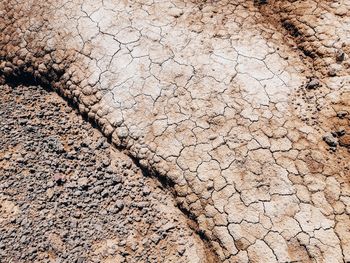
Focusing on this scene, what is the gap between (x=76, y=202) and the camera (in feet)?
10.6

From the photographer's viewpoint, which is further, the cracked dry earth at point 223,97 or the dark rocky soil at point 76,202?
the dark rocky soil at point 76,202

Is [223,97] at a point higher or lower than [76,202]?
higher

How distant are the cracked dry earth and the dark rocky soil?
0.17 meters

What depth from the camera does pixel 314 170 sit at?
3.02 metres

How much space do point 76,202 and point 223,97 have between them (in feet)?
5.46

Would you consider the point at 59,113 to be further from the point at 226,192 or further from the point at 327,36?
the point at 327,36

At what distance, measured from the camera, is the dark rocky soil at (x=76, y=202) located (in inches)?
119

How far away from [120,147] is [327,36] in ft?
7.45

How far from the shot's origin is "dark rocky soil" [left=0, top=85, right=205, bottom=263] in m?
3.02

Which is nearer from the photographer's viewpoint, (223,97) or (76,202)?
(76,202)

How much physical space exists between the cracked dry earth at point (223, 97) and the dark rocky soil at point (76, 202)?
0.17m

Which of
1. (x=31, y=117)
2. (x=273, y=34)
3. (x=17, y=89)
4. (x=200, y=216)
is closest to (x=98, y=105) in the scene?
(x=31, y=117)

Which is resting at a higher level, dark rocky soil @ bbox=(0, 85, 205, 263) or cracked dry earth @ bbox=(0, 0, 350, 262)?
cracked dry earth @ bbox=(0, 0, 350, 262)

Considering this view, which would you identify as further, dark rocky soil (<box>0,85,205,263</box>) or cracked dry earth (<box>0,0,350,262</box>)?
dark rocky soil (<box>0,85,205,263</box>)
